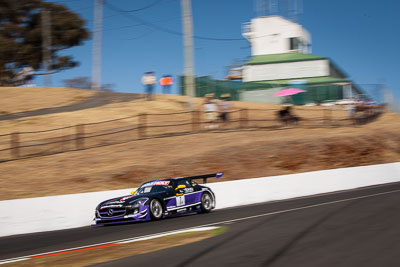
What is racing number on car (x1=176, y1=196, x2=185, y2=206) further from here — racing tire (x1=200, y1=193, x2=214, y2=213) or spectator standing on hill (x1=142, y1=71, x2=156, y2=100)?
spectator standing on hill (x1=142, y1=71, x2=156, y2=100)

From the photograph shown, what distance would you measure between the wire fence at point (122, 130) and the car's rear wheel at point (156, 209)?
443 inches

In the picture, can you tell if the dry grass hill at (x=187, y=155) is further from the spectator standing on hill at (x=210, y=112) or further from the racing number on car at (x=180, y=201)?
Answer: the racing number on car at (x=180, y=201)

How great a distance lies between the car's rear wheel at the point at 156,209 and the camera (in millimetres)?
13211

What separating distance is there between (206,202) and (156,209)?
235 cm

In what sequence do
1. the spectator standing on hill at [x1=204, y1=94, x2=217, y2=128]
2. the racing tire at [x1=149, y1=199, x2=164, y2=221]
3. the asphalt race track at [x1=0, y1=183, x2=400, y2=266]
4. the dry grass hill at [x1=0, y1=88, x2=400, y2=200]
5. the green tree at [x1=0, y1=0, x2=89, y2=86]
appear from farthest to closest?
the green tree at [x1=0, y1=0, x2=89, y2=86] → the spectator standing on hill at [x1=204, y1=94, x2=217, y2=128] → the dry grass hill at [x1=0, y1=88, x2=400, y2=200] → the racing tire at [x1=149, y1=199, x2=164, y2=221] → the asphalt race track at [x1=0, y1=183, x2=400, y2=266]

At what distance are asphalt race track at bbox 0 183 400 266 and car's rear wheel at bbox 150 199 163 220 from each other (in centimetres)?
171

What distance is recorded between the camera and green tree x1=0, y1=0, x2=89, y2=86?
57.2 meters

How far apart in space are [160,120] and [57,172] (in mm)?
11247

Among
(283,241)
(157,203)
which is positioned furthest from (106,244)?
(157,203)

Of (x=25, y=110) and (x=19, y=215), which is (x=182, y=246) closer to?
(x=19, y=215)

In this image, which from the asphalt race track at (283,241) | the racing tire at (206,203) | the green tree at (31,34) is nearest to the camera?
the asphalt race track at (283,241)

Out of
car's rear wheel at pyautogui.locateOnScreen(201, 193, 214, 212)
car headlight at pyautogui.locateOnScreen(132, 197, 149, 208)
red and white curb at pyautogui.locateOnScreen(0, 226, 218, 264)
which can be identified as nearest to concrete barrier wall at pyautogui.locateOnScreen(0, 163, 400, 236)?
car's rear wheel at pyautogui.locateOnScreen(201, 193, 214, 212)

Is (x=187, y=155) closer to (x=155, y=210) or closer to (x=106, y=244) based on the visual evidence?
(x=155, y=210)

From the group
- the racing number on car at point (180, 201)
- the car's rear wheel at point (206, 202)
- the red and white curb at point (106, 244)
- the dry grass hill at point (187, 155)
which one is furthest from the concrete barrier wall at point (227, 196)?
the red and white curb at point (106, 244)
